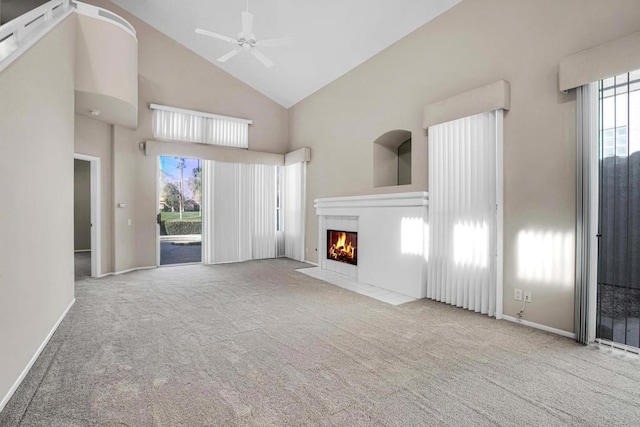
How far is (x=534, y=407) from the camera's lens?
2.04 m

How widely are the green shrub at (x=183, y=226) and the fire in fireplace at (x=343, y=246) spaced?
10.2 ft

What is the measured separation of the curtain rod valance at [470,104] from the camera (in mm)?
3664

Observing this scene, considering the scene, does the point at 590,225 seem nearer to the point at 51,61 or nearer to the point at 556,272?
the point at 556,272

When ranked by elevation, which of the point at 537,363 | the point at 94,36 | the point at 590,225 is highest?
the point at 94,36

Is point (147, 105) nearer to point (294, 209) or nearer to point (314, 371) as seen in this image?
point (294, 209)

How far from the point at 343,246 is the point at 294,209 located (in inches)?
91.5

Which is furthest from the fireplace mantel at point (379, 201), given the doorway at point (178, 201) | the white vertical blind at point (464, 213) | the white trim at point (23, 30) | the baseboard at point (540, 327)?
the white trim at point (23, 30)

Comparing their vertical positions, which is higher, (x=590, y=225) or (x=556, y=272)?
(x=590, y=225)

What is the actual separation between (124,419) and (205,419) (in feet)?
1.57

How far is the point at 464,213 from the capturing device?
4.11 m

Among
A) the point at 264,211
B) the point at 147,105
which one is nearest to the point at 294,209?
the point at 264,211

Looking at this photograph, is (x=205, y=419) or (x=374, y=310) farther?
(x=374, y=310)

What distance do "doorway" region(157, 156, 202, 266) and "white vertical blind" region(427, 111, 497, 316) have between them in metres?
5.24

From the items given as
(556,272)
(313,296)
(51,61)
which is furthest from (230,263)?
(556,272)
